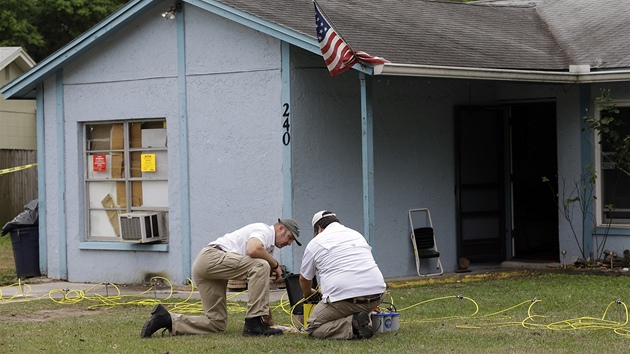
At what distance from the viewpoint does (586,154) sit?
16188mm

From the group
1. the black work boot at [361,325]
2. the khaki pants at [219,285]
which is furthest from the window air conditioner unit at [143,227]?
the black work boot at [361,325]

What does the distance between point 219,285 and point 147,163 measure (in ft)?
18.9

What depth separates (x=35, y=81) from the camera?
1666cm

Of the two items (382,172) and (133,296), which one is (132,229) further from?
(382,172)

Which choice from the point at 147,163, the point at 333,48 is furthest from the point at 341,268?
the point at 147,163

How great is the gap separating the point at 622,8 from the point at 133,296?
9.45 m

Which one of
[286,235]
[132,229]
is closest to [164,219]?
[132,229]

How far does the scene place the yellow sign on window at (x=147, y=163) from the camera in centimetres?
1575

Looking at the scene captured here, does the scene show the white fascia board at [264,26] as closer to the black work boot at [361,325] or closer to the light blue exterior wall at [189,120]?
the light blue exterior wall at [189,120]

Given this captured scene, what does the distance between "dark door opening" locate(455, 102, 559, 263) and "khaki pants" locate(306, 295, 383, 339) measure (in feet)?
22.1

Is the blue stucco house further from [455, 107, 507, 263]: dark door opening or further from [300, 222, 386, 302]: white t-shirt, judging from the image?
[300, 222, 386, 302]: white t-shirt

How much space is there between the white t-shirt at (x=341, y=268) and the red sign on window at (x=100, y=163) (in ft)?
23.3

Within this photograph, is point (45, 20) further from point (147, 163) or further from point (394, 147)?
point (394, 147)

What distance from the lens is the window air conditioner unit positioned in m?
15.5
